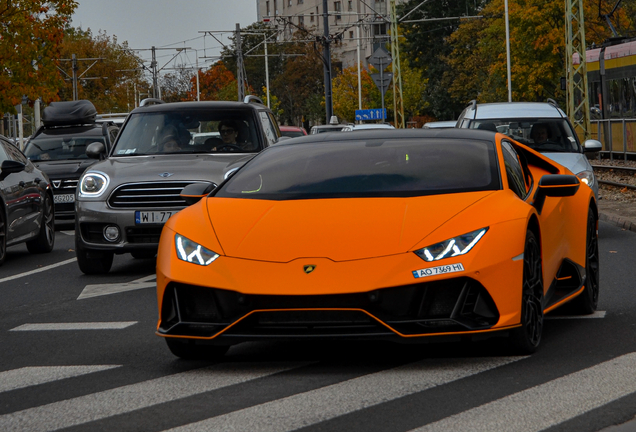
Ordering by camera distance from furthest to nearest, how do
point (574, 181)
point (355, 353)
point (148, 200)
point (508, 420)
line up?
point (148, 200), point (574, 181), point (355, 353), point (508, 420)

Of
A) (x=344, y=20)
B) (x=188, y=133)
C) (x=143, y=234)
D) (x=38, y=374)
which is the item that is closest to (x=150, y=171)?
(x=143, y=234)

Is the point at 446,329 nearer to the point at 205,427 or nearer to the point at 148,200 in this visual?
the point at 205,427

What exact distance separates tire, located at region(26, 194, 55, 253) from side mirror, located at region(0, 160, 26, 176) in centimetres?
115

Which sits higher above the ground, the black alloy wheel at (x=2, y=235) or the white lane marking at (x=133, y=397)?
the black alloy wheel at (x=2, y=235)

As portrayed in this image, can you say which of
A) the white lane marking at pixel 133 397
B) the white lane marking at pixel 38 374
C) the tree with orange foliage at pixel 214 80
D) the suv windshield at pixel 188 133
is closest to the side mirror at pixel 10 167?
the suv windshield at pixel 188 133

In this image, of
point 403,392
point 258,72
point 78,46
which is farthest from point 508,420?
point 258,72

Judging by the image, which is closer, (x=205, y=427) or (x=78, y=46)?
(x=205, y=427)

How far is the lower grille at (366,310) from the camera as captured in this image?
18.2 ft

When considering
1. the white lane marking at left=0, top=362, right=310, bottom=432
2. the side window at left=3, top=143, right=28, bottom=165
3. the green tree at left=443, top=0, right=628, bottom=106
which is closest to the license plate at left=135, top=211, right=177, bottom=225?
the side window at left=3, top=143, right=28, bottom=165

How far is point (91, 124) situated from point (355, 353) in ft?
53.6

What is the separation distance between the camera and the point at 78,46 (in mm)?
88688

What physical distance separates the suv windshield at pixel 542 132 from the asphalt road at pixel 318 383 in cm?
559

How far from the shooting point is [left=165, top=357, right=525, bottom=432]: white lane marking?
15.5 ft

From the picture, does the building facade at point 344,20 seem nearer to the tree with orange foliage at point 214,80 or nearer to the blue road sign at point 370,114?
the tree with orange foliage at point 214,80
